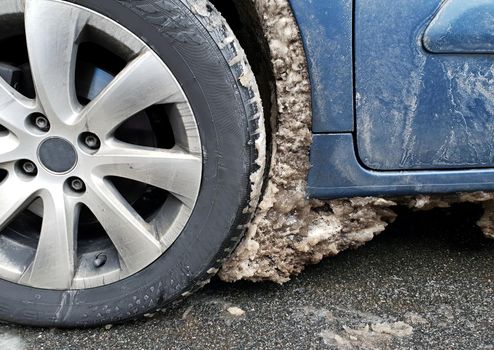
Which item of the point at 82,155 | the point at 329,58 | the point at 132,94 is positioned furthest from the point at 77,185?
the point at 329,58

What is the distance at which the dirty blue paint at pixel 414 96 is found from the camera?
1.50 m

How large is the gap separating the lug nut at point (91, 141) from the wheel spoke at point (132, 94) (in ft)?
0.12

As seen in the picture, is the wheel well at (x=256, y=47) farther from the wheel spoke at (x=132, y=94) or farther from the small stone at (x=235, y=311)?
the small stone at (x=235, y=311)

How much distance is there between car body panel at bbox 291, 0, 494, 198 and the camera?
1493mm

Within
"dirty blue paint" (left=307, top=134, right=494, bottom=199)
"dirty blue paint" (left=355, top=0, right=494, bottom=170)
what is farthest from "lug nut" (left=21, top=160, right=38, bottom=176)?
"dirty blue paint" (left=355, top=0, right=494, bottom=170)

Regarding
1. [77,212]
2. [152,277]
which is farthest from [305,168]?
[77,212]

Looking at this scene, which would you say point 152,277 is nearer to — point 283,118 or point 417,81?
point 283,118

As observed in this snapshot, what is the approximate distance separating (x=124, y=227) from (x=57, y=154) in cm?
28

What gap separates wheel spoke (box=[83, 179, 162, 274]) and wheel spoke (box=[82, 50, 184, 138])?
0.59ft

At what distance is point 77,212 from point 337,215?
0.80 metres

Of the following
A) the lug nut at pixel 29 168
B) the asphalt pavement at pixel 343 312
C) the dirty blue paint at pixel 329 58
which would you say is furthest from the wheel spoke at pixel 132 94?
the asphalt pavement at pixel 343 312

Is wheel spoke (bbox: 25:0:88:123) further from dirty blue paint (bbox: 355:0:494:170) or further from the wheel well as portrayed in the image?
dirty blue paint (bbox: 355:0:494:170)

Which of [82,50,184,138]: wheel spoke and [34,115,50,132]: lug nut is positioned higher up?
[82,50,184,138]: wheel spoke

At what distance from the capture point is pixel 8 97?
1.54 metres
